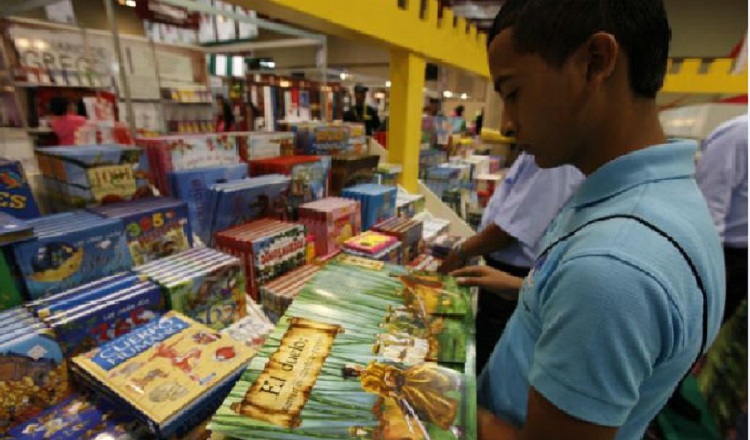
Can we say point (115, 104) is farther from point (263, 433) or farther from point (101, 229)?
point (263, 433)

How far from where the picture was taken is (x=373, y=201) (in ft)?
7.06

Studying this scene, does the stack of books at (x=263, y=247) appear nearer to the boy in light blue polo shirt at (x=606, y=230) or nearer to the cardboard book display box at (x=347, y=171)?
the cardboard book display box at (x=347, y=171)

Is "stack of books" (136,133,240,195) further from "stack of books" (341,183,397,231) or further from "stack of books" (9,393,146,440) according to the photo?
"stack of books" (9,393,146,440)

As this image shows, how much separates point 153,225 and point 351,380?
98 cm

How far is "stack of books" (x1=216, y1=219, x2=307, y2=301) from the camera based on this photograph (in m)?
1.48

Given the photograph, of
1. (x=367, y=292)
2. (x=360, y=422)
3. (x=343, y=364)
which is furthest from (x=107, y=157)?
(x=360, y=422)

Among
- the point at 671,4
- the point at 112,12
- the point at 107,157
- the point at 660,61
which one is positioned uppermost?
the point at 671,4

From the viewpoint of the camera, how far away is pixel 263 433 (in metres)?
0.61

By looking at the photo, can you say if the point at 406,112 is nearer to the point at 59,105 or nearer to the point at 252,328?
the point at 252,328

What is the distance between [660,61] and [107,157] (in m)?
1.54

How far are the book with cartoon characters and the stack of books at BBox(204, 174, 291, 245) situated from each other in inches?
21.4

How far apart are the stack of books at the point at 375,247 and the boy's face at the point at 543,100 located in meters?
1.11

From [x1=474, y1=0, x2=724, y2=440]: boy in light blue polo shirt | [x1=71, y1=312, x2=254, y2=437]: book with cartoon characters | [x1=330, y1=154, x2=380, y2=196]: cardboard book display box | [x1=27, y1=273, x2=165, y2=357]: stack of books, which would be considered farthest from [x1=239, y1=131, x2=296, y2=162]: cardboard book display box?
[x1=474, y1=0, x2=724, y2=440]: boy in light blue polo shirt

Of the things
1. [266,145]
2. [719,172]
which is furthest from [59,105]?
[719,172]
